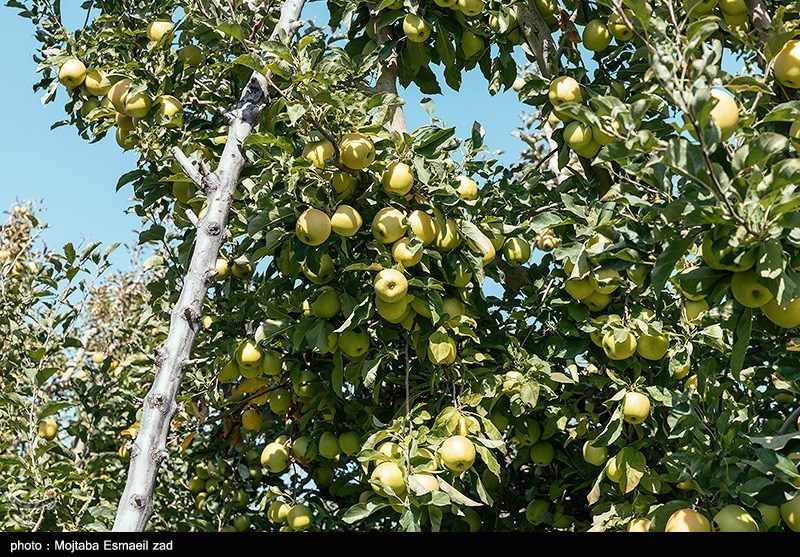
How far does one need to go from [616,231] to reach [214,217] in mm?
1431

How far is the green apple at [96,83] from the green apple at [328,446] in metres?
1.88

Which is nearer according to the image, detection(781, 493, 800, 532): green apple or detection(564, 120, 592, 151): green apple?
detection(781, 493, 800, 532): green apple

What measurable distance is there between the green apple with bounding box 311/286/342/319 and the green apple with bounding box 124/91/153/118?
41.5 inches

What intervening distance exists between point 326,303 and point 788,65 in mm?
1929

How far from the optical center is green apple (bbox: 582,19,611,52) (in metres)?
3.82

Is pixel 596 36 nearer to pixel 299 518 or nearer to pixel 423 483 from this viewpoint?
pixel 423 483

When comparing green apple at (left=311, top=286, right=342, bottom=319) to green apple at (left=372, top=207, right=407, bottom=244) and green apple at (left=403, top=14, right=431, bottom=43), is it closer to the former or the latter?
green apple at (left=372, top=207, right=407, bottom=244)

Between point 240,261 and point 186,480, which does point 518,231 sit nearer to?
point 240,261

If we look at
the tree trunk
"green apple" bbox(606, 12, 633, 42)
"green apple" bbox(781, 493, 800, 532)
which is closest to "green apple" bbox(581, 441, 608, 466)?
"green apple" bbox(781, 493, 800, 532)

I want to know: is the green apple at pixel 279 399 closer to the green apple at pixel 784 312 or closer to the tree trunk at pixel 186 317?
the tree trunk at pixel 186 317

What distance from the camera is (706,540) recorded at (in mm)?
2598

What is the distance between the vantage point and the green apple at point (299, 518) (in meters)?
3.87

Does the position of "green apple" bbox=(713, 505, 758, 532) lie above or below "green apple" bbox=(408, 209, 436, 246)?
below

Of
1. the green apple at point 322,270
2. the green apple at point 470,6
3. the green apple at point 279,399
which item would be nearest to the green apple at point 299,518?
the green apple at point 279,399
